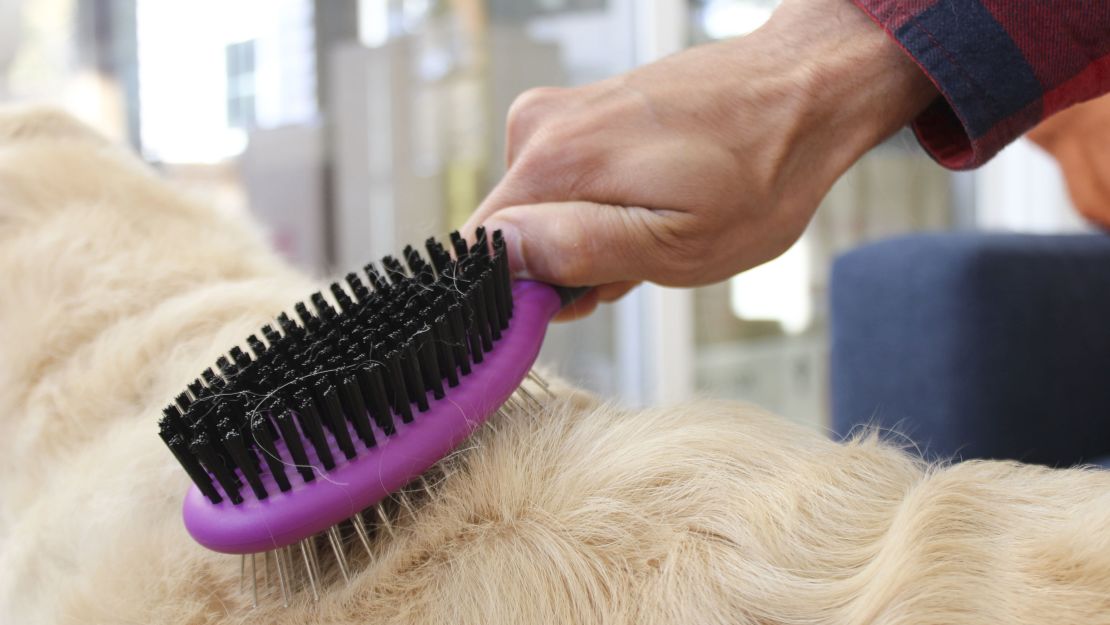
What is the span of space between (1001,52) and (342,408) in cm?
46

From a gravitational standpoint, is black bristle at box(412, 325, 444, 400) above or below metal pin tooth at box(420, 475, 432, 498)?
above

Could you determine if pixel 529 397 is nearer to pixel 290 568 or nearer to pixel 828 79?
pixel 290 568

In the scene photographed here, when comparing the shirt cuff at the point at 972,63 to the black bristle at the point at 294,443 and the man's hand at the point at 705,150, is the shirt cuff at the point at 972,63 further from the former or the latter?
the black bristle at the point at 294,443

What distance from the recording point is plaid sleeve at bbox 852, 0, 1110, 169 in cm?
55

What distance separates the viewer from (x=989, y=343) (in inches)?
45.1

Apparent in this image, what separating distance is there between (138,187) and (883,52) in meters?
0.61

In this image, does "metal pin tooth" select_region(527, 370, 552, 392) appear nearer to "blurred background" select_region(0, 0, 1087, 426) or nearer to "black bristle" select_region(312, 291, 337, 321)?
"black bristle" select_region(312, 291, 337, 321)

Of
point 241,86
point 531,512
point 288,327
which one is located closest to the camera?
point 531,512

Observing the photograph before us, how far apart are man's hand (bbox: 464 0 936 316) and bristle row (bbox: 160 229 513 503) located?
0.07 meters

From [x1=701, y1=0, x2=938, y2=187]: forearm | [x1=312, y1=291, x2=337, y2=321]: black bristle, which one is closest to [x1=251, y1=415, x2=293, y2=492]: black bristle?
[x1=312, y1=291, x2=337, y2=321]: black bristle

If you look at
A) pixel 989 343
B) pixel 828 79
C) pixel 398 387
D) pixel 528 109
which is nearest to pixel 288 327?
pixel 398 387

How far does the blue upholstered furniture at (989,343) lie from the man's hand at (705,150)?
0.59 metres

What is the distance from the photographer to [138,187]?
77cm

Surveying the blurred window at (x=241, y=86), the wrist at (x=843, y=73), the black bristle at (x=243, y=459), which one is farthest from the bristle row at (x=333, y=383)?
the blurred window at (x=241, y=86)
